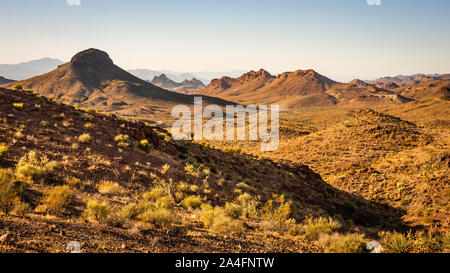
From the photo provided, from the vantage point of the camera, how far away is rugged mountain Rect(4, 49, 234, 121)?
11081 centimetres

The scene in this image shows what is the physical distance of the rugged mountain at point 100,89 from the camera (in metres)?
111

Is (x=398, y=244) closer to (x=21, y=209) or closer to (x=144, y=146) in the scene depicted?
(x=21, y=209)

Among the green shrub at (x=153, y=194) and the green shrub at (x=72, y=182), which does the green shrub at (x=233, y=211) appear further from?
the green shrub at (x=72, y=182)

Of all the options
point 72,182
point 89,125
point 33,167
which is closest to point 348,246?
point 72,182

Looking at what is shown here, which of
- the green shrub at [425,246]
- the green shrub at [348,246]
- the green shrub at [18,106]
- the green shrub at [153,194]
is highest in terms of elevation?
the green shrub at [18,106]

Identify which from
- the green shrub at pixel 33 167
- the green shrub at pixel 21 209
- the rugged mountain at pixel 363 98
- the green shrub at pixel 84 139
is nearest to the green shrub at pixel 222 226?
the green shrub at pixel 21 209

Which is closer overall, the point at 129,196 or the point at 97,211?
the point at 97,211

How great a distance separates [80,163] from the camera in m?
8.95

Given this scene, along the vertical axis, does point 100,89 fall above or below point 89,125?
above

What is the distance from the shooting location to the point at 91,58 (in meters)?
156

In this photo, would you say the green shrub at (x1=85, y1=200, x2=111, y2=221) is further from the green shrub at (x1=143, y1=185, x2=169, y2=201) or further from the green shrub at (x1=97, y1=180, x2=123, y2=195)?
the green shrub at (x1=143, y1=185, x2=169, y2=201)

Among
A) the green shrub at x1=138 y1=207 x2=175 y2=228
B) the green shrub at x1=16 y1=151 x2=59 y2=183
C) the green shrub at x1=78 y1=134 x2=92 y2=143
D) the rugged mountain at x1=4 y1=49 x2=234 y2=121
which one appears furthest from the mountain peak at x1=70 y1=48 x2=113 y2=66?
the green shrub at x1=138 y1=207 x2=175 y2=228

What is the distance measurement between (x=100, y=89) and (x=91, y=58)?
1565 inches
